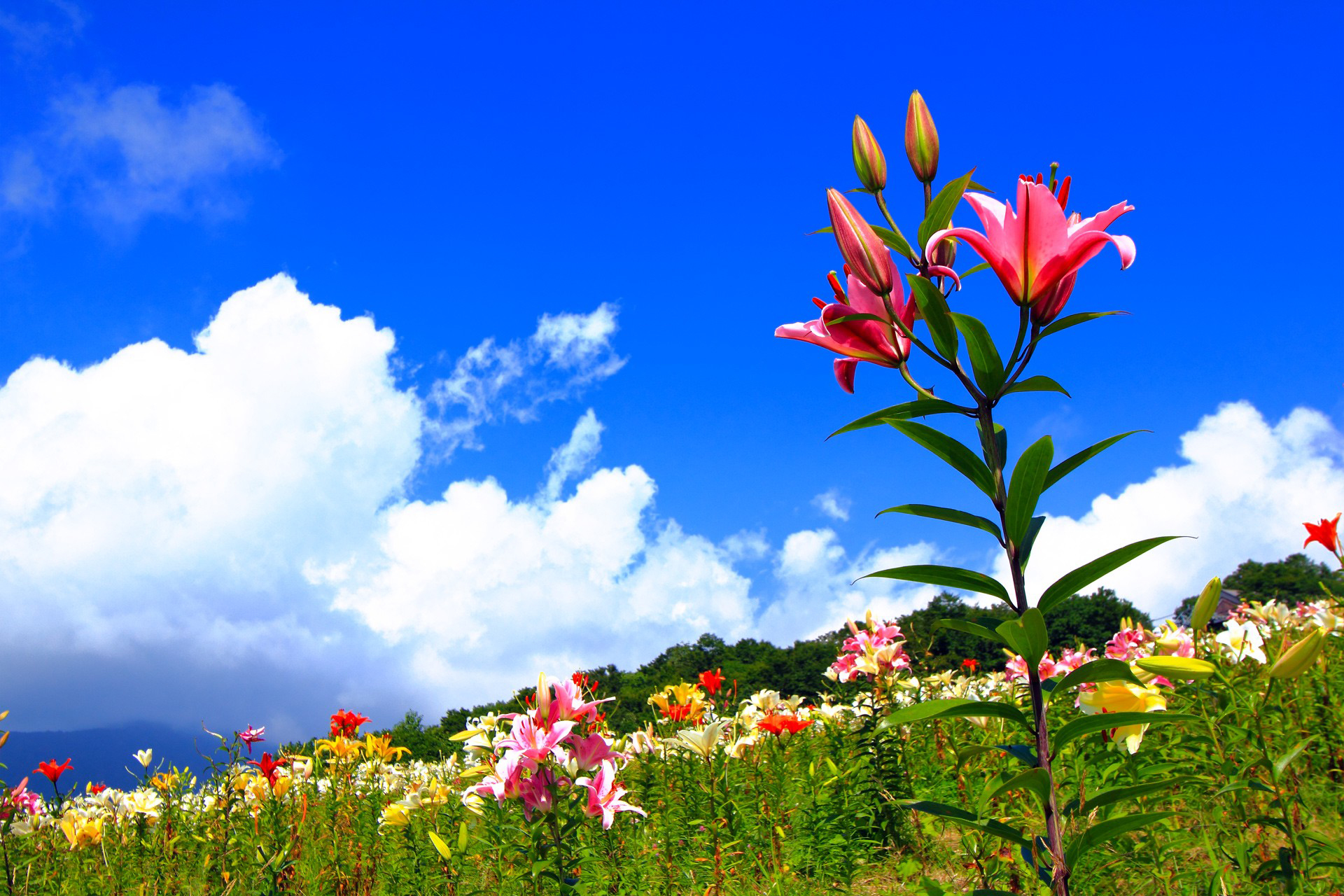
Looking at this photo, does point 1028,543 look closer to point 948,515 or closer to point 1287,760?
Answer: point 948,515

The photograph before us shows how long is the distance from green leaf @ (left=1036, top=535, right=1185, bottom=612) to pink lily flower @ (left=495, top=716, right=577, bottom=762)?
3.98 feet

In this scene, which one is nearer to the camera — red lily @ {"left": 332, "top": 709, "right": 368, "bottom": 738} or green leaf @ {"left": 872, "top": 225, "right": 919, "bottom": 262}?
green leaf @ {"left": 872, "top": 225, "right": 919, "bottom": 262}

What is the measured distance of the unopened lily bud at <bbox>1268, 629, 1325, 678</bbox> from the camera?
1216 mm

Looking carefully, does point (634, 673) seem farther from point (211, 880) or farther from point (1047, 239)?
point (1047, 239)

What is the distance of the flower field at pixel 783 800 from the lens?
1.92 m

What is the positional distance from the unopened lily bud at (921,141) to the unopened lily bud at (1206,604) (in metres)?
1.00

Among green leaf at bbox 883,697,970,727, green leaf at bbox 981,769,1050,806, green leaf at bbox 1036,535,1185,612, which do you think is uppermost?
green leaf at bbox 1036,535,1185,612

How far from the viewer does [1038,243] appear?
1.08 m

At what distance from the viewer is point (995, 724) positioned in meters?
3.23

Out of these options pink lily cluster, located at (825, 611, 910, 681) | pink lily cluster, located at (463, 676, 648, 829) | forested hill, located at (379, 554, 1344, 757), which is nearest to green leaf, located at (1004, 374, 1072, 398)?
pink lily cluster, located at (463, 676, 648, 829)

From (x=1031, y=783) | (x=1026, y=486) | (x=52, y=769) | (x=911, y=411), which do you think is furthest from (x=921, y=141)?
(x=52, y=769)

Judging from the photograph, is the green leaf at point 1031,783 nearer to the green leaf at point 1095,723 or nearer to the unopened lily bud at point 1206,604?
the green leaf at point 1095,723

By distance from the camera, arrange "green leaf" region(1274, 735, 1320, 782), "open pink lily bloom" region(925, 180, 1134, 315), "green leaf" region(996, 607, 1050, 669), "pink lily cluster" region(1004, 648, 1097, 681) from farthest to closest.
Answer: "pink lily cluster" region(1004, 648, 1097, 681)
"green leaf" region(1274, 735, 1320, 782)
"open pink lily bloom" region(925, 180, 1134, 315)
"green leaf" region(996, 607, 1050, 669)

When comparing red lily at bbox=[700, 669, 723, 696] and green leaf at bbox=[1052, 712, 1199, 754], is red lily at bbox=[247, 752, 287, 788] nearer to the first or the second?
red lily at bbox=[700, 669, 723, 696]
